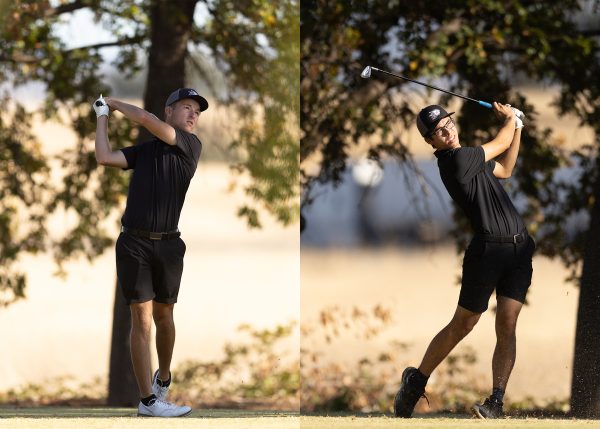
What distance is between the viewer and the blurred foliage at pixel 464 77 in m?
9.06

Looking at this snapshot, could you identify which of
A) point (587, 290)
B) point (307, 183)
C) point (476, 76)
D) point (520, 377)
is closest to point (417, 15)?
point (476, 76)

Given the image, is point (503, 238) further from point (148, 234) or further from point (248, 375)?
point (248, 375)

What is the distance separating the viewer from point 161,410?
648cm

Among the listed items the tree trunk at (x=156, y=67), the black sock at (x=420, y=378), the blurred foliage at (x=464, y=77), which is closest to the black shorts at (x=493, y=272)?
the black sock at (x=420, y=378)

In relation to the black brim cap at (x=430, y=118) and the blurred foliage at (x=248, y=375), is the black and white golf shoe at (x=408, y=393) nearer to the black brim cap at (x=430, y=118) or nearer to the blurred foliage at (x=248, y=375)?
the black brim cap at (x=430, y=118)

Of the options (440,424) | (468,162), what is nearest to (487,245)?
(468,162)

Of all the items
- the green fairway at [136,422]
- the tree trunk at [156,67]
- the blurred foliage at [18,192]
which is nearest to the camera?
the green fairway at [136,422]

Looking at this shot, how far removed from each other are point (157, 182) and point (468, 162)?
1642 millimetres

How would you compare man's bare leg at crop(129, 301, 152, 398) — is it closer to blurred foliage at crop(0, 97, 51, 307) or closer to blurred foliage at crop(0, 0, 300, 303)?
blurred foliage at crop(0, 0, 300, 303)

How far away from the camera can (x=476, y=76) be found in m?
9.48

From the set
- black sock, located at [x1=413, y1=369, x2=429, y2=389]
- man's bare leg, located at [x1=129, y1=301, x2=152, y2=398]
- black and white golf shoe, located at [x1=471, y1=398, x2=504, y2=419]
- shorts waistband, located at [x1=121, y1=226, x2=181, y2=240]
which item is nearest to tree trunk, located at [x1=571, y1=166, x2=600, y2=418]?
black and white golf shoe, located at [x1=471, y1=398, x2=504, y2=419]

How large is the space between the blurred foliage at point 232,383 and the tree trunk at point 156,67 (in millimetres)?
534

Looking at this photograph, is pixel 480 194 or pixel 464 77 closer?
pixel 480 194

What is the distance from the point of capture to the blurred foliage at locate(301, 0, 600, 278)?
9062 mm
